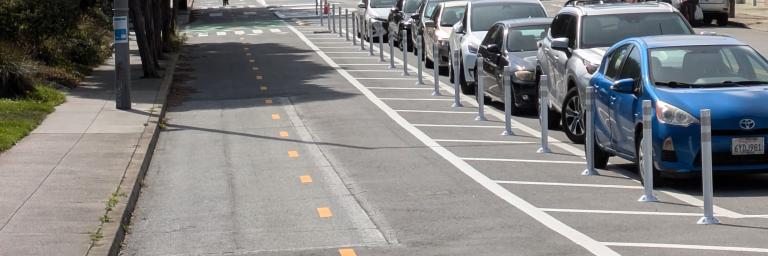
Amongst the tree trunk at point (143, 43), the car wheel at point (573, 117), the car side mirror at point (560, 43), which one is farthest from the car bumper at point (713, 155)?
the tree trunk at point (143, 43)

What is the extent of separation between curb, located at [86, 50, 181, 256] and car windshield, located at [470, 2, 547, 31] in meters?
6.31

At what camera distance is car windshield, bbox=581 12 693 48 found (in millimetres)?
17609

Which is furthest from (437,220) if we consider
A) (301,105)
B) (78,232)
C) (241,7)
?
(241,7)

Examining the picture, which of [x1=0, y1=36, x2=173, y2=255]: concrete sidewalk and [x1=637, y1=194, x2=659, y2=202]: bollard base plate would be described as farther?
[x1=637, y1=194, x2=659, y2=202]: bollard base plate

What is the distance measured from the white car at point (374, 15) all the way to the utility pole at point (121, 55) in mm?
15074

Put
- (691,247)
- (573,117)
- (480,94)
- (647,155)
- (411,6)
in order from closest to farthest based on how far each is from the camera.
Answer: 1. (691,247)
2. (647,155)
3. (573,117)
4. (480,94)
5. (411,6)

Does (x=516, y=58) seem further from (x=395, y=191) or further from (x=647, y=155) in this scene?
(x=647, y=155)

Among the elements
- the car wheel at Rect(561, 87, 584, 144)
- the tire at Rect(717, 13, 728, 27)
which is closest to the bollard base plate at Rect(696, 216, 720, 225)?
the car wheel at Rect(561, 87, 584, 144)

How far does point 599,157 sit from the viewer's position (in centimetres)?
1484

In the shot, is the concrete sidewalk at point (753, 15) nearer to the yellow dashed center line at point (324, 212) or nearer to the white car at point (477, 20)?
the white car at point (477, 20)

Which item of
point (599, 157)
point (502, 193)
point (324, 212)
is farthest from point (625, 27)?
point (324, 212)

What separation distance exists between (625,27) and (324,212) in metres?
6.85

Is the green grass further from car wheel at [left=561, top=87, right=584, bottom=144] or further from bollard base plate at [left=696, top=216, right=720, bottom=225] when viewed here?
bollard base plate at [left=696, top=216, right=720, bottom=225]

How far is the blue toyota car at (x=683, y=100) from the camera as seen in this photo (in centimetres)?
1261
